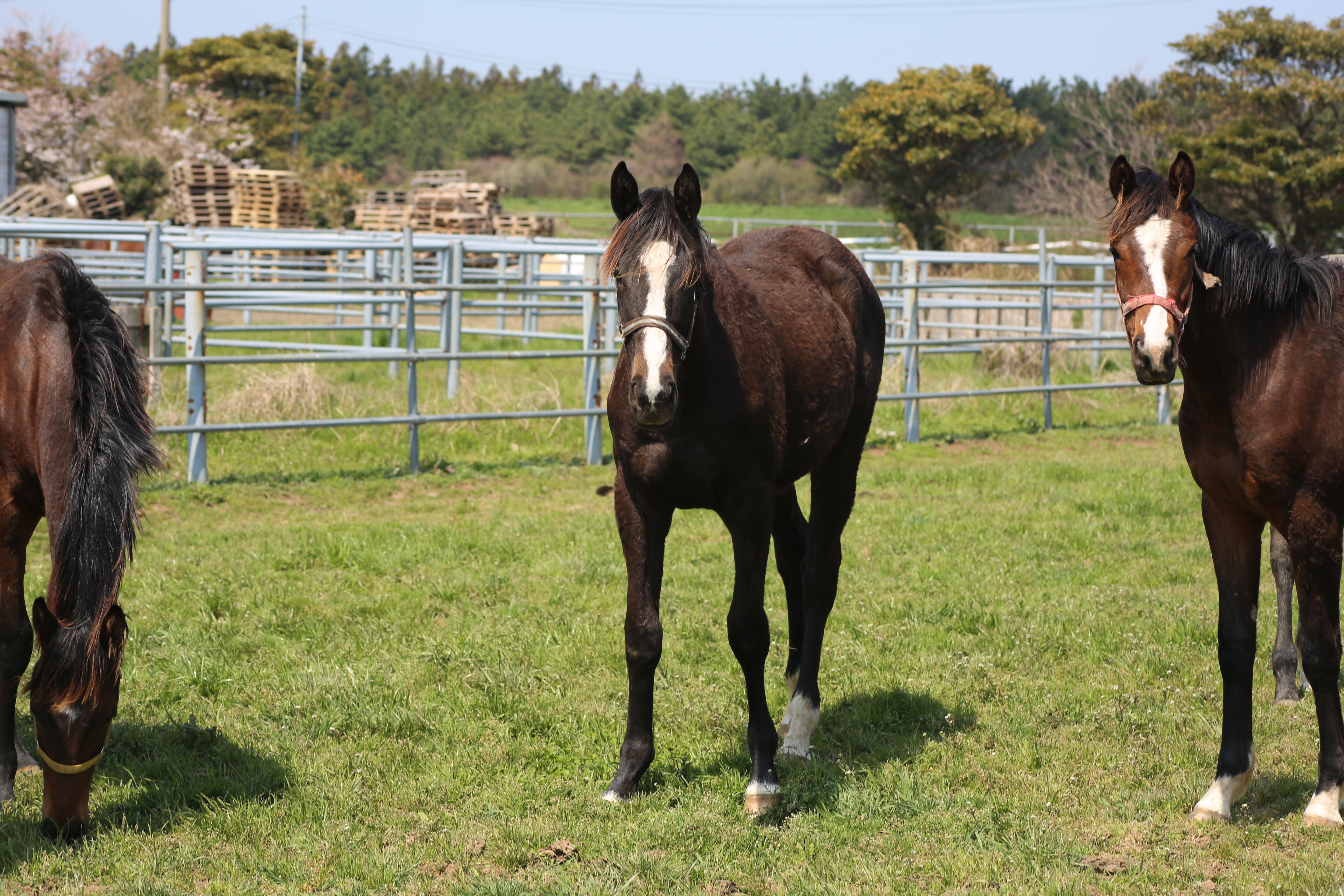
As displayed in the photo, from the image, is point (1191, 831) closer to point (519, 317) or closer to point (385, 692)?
point (385, 692)

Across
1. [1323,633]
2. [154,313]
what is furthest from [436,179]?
[1323,633]

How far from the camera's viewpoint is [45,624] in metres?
3.00

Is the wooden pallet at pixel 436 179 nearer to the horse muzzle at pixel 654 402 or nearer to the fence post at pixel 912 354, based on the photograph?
the fence post at pixel 912 354

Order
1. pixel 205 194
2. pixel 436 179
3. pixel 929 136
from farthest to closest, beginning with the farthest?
1. pixel 436 179
2. pixel 929 136
3. pixel 205 194

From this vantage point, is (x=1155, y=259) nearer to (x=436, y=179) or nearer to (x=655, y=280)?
(x=655, y=280)

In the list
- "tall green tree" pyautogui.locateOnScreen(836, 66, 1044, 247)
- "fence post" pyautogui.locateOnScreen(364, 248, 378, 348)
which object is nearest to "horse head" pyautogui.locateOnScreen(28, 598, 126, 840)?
"fence post" pyautogui.locateOnScreen(364, 248, 378, 348)

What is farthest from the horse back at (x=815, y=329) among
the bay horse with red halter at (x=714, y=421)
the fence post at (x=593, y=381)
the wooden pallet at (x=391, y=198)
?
the wooden pallet at (x=391, y=198)

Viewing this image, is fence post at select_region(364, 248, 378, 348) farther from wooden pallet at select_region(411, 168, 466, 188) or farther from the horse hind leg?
wooden pallet at select_region(411, 168, 466, 188)

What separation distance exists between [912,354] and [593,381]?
3474 millimetres

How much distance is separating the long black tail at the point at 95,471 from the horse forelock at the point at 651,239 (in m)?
1.51

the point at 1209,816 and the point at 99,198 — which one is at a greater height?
the point at 99,198

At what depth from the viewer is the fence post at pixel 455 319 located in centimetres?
1018

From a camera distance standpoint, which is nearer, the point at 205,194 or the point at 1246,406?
the point at 1246,406

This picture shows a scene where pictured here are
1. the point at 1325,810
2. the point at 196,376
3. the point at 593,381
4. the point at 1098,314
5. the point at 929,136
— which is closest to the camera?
the point at 1325,810
